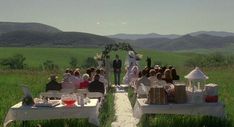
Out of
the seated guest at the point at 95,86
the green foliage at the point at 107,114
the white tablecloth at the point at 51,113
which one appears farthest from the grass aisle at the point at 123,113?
the white tablecloth at the point at 51,113

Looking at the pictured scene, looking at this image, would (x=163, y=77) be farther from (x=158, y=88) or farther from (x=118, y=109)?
(x=158, y=88)

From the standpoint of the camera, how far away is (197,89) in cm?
1295

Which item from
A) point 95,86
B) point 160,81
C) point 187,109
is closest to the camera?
point 187,109

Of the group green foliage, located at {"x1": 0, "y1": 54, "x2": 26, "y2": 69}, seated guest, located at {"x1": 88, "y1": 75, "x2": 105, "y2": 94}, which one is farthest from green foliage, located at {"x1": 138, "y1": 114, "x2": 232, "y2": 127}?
green foliage, located at {"x1": 0, "y1": 54, "x2": 26, "y2": 69}

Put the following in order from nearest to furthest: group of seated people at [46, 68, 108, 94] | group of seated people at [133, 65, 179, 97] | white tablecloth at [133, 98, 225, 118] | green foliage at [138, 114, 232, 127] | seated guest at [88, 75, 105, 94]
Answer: white tablecloth at [133, 98, 225, 118] → green foliage at [138, 114, 232, 127] → group of seated people at [133, 65, 179, 97] → group of seated people at [46, 68, 108, 94] → seated guest at [88, 75, 105, 94]

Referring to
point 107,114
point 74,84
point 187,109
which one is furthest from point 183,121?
point 74,84

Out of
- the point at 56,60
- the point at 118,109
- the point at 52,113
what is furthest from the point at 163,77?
the point at 56,60

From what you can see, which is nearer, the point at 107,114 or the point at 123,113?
the point at 107,114

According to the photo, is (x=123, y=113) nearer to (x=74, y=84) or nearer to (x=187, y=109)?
(x=74, y=84)

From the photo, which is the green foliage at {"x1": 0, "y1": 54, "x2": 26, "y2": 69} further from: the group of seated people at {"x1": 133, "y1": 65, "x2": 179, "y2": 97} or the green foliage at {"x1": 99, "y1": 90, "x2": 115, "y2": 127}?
the green foliage at {"x1": 99, "y1": 90, "x2": 115, "y2": 127}

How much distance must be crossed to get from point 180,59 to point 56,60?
3193 centimetres

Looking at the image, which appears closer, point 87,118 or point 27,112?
point 27,112

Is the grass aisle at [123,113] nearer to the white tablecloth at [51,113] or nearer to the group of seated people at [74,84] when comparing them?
the group of seated people at [74,84]

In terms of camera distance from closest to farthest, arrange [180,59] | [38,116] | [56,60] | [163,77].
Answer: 1. [38,116]
2. [163,77]
3. [56,60]
4. [180,59]
